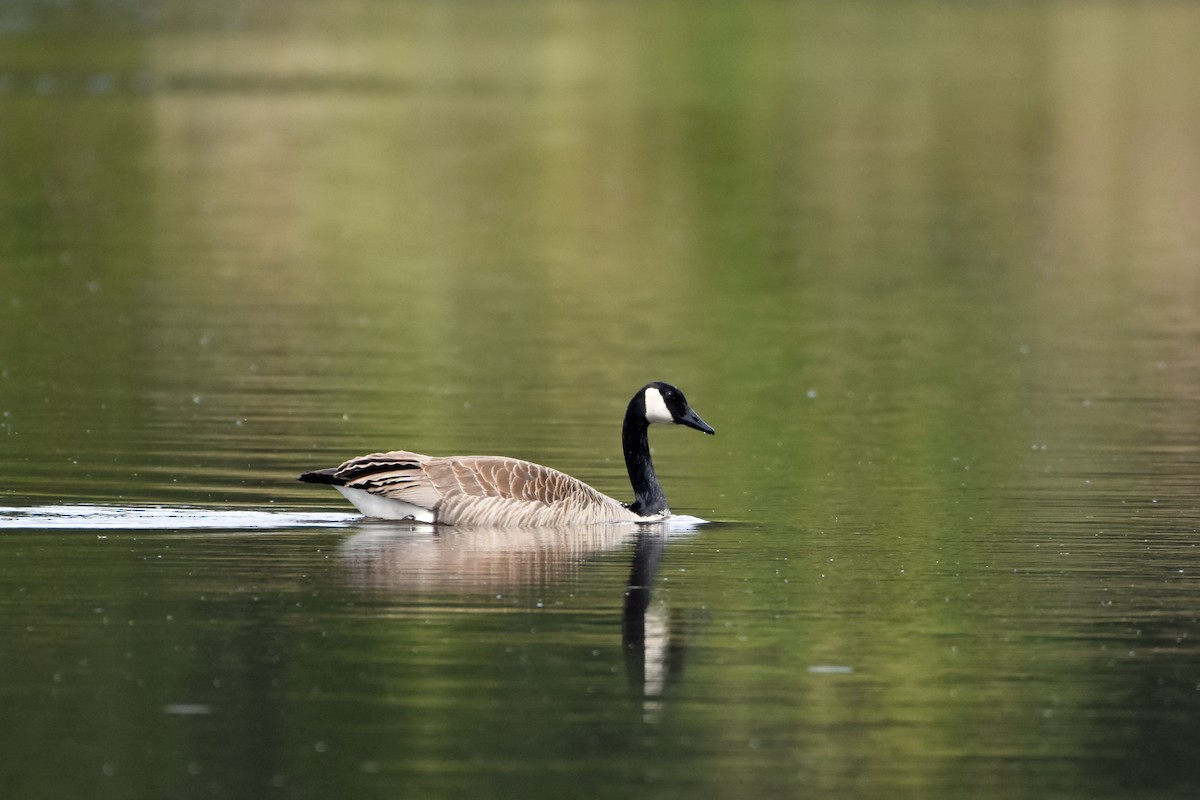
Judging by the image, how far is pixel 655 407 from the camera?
672 inches

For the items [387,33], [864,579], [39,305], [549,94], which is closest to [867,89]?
[549,94]

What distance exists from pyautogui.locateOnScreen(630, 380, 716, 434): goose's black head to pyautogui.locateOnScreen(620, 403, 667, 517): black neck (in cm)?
6

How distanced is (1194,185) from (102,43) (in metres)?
54.3

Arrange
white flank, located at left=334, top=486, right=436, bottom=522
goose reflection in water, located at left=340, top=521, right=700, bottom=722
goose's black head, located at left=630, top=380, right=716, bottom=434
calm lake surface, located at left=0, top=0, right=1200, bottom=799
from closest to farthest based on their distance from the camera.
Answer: calm lake surface, located at left=0, top=0, right=1200, bottom=799 < goose reflection in water, located at left=340, top=521, right=700, bottom=722 < white flank, located at left=334, top=486, right=436, bottom=522 < goose's black head, located at left=630, top=380, right=716, bottom=434

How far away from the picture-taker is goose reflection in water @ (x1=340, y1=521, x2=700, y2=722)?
12258mm

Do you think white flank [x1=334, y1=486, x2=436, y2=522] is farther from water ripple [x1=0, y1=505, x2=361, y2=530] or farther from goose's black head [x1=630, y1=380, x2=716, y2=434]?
goose's black head [x1=630, y1=380, x2=716, y2=434]

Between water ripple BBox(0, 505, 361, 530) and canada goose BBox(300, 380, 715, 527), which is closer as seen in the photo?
water ripple BBox(0, 505, 361, 530)

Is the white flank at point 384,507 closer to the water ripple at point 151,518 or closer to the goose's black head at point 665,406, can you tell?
the water ripple at point 151,518

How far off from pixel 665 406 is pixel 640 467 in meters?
0.58

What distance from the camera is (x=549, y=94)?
7725 cm

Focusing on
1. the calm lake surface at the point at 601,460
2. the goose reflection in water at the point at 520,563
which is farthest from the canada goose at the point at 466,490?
the calm lake surface at the point at 601,460

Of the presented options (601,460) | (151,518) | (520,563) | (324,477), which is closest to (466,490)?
(324,477)

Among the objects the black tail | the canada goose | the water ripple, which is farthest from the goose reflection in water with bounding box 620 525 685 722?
the water ripple

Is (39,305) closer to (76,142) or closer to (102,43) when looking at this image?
(76,142)
